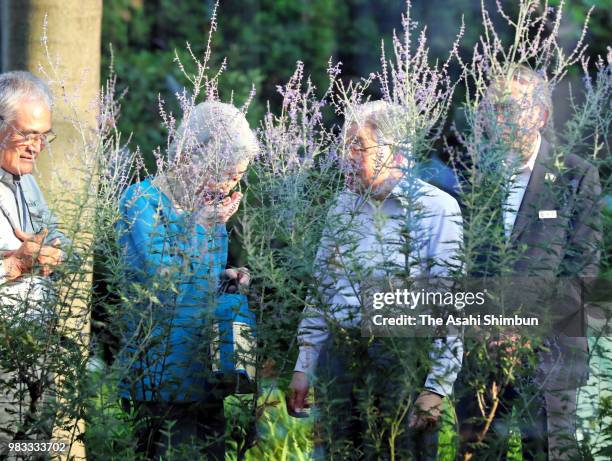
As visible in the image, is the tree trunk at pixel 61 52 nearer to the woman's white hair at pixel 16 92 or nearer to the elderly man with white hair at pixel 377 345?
the woman's white hair at pixel 16 92

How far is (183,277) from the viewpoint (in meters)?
3.89

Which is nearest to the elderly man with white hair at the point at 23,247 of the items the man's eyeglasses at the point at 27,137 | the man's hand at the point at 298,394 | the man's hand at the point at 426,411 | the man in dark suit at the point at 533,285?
the man's eyeglasses at the point at 27,137

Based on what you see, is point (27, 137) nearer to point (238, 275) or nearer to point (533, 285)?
point (238, 275)

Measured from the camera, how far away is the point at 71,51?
5.29 m

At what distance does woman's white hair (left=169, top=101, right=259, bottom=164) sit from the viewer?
4.02 metres

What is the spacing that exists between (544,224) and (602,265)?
0.41 m

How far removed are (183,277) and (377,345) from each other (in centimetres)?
72

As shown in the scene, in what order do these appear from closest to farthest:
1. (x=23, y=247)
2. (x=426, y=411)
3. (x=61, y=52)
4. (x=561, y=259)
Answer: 1. (x=426, y=411)
2. (x=561, y=259)
3. (x=23, y=247)
4. (x=61, y=52)

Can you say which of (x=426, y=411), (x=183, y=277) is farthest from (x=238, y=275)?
(x=426, y=411)

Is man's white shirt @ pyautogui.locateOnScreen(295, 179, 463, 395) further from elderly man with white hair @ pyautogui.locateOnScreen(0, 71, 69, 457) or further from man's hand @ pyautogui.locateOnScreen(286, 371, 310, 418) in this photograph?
elderly man with white hair @ pyautogui.locateOnScreen(0, 71, 69, 457)

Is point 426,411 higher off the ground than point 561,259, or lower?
lower

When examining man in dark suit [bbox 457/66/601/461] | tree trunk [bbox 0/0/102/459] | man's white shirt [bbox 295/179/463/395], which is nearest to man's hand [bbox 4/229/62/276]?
man's white shirt [bbox 295/179/463/395]

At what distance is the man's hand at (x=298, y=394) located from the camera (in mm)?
4156

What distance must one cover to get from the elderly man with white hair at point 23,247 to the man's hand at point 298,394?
894 mm
